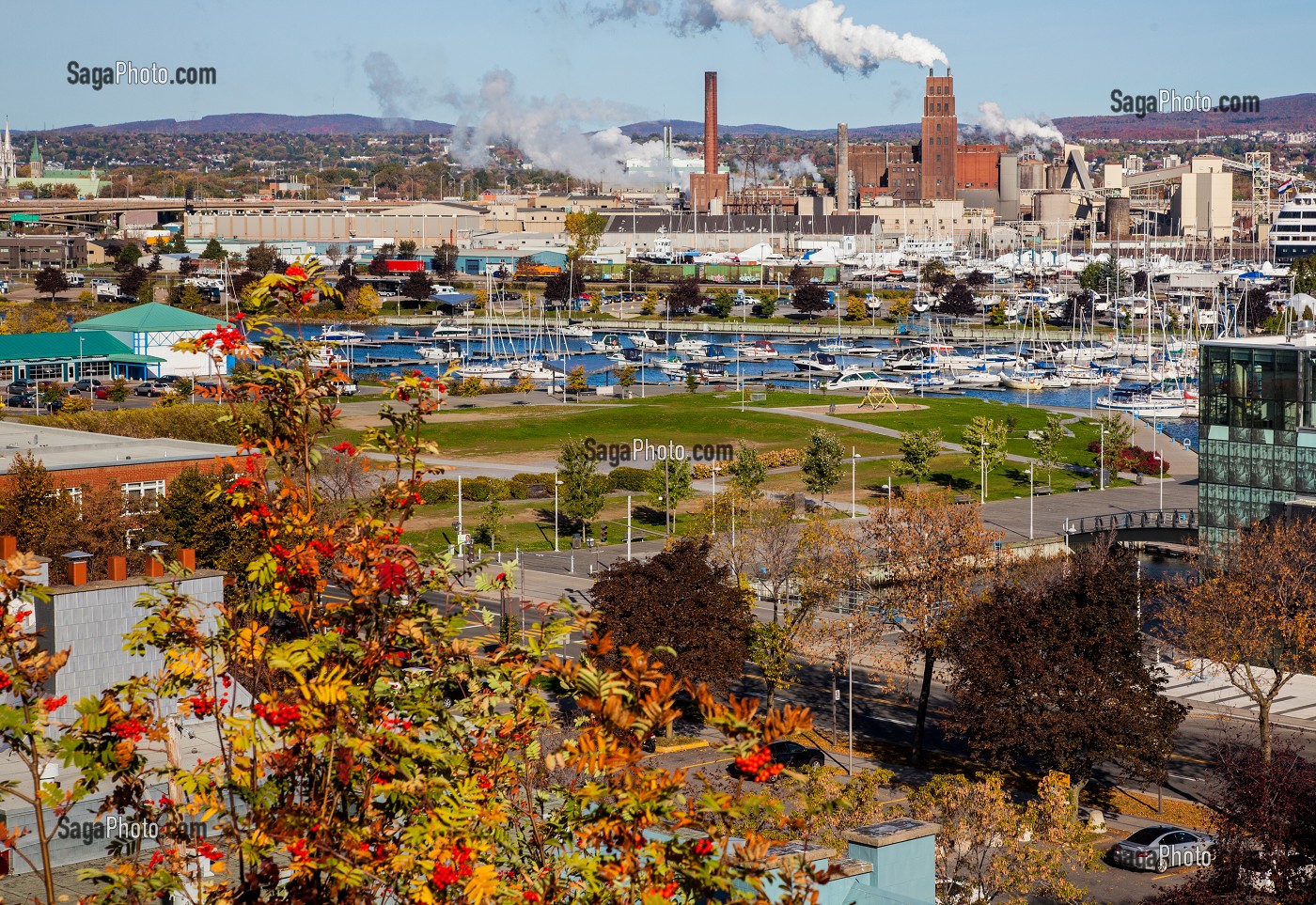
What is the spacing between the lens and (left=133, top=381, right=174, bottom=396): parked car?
267 ft

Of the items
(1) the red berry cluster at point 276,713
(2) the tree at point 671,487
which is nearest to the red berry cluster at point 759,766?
(1) the red berry cluster at point 276,713

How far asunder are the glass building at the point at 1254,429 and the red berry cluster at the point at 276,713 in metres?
32.7

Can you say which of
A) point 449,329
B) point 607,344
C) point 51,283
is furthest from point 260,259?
point 607,344

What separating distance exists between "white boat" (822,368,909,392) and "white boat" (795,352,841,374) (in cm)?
369

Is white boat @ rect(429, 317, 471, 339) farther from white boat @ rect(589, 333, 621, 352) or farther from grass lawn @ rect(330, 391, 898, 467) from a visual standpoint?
grass lawn @ rect(330, 391, 898, 467)

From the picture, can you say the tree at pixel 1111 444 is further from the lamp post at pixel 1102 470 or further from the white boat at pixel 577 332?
the white boat at pixel 577 332

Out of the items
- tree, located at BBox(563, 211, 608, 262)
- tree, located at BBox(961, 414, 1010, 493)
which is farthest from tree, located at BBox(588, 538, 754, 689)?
tree, located at BBox(563, 211, 608, 262)

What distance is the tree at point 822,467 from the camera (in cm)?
5178

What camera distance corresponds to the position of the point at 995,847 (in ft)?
63.8

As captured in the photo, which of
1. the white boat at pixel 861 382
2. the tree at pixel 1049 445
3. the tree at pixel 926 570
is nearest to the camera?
the tree at pixel 926 570

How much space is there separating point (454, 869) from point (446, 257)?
535 feet

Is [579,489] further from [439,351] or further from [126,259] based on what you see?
[126,259]

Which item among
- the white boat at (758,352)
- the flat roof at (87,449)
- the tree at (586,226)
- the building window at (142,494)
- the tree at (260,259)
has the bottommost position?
the building window at (142,494)

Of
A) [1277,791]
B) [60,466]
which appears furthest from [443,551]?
[60,466]
